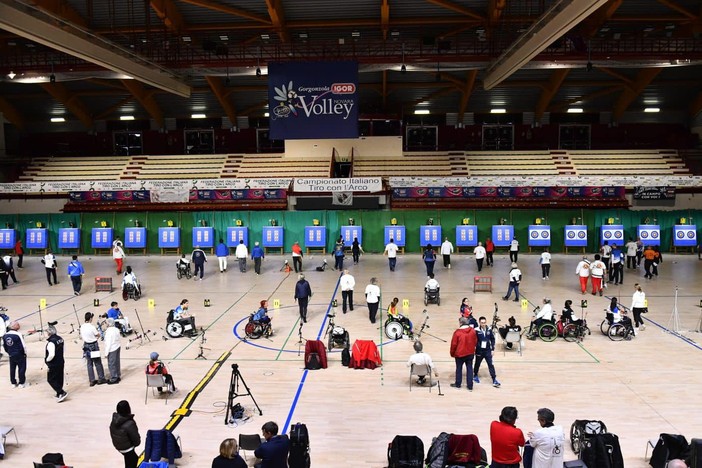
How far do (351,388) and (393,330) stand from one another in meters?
3.59

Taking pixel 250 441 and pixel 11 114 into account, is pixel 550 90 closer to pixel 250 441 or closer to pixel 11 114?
pixel 250 441

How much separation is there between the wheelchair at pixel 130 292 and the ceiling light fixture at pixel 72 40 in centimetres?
829

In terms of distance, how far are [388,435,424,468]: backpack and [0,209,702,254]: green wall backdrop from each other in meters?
22.9

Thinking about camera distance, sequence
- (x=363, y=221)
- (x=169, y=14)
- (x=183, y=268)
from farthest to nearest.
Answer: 1. (x=363, y=221)
2. (x=169, y=14)
3. (x=183, y=268)

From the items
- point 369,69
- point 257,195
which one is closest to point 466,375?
point 369,69

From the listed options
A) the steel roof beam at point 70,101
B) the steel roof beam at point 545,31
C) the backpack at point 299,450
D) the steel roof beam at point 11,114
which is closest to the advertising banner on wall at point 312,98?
the steel roof beam at point 545,31

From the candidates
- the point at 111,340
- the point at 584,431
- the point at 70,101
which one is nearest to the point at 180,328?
the point at 111,340

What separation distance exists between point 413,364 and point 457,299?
8.39 meters

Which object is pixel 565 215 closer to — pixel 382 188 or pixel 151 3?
pixel 382 188

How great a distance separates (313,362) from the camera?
41.9 feet

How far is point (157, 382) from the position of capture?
10.9m

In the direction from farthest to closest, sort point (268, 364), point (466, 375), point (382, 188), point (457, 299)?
point (382, 188)
point (457, 299)
point (268, 364)
point (466, 375)

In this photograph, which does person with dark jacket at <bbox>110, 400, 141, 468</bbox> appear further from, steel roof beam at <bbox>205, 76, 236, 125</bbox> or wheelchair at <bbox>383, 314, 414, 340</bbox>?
steel roof beam at <bbox>205, 76, 236, 125</bbox>

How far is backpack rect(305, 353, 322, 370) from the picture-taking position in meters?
12.8
